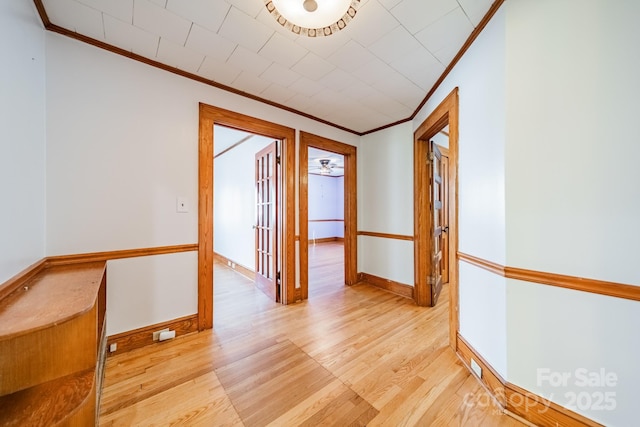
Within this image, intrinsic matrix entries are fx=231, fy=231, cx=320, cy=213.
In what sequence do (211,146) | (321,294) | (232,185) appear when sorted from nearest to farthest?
(211,146)
(321,294)
(232,185)

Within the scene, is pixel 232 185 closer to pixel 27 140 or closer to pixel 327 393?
pixel 27 140

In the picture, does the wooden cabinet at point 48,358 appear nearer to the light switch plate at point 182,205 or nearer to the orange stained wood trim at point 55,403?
the orange stained wood trim at point 55,403

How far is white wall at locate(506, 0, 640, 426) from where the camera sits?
1.05 metres

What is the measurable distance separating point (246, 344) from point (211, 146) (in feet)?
6.11

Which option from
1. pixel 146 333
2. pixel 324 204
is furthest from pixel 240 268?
pixel 324 204

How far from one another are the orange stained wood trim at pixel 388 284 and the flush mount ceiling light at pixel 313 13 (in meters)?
2.94

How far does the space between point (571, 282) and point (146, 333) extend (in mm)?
2909

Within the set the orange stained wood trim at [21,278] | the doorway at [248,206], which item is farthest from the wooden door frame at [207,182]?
the orange stained wood trim at [21,278]

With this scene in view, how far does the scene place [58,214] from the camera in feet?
5.29

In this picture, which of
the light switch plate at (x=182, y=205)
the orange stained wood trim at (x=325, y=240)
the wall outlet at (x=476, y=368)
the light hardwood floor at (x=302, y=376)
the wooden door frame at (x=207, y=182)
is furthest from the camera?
the orange stained wood trim at (x=325, y=240)

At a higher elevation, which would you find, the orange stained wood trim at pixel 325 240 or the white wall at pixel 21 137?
the white wall at pixel 21 137

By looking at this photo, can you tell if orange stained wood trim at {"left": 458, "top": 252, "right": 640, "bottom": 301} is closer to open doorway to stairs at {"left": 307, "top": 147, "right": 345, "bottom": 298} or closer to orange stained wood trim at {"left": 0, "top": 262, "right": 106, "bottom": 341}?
orange stained wood trim at {"left": 0, "top": 262, "right": 106, "bottom": 341}

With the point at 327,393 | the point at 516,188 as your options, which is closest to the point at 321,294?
the point at 327,393

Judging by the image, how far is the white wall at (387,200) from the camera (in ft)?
10.3
